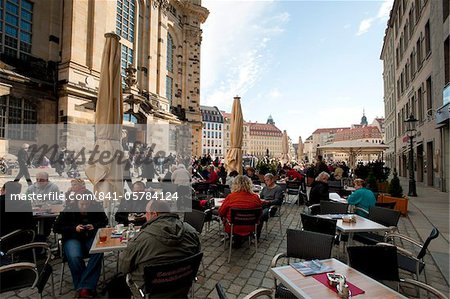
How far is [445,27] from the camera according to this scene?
1255 cm

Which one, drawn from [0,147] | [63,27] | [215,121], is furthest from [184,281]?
[215,121]

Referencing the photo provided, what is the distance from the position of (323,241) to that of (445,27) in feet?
50.6

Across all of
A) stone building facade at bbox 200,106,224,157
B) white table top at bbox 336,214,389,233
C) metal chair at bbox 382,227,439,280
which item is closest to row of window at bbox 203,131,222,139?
stone building facade at bbox 200,106,224,157

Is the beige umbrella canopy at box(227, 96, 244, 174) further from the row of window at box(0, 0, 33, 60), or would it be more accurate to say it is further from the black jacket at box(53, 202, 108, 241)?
the row of window at box(0, 0, 33, 60)

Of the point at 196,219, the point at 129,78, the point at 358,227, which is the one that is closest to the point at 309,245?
the point at 358,227

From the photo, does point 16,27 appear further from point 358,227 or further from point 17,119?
point 358,227

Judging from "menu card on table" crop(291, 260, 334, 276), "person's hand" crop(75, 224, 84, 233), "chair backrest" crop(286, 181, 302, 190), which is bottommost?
"menu card on table" crop(291, 260, 334, 276)

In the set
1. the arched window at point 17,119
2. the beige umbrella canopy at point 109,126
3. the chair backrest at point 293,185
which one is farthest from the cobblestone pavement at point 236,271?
the arched window at point 17,119

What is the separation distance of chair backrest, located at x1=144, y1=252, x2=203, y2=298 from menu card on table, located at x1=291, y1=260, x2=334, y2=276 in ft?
3.52

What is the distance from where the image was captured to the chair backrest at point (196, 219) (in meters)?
A: 4.33

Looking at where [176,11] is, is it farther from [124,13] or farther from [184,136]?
[184,136]

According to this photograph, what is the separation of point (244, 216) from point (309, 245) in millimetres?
1684

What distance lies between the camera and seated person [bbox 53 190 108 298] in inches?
139

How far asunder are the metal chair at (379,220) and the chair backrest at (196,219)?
120 inches
